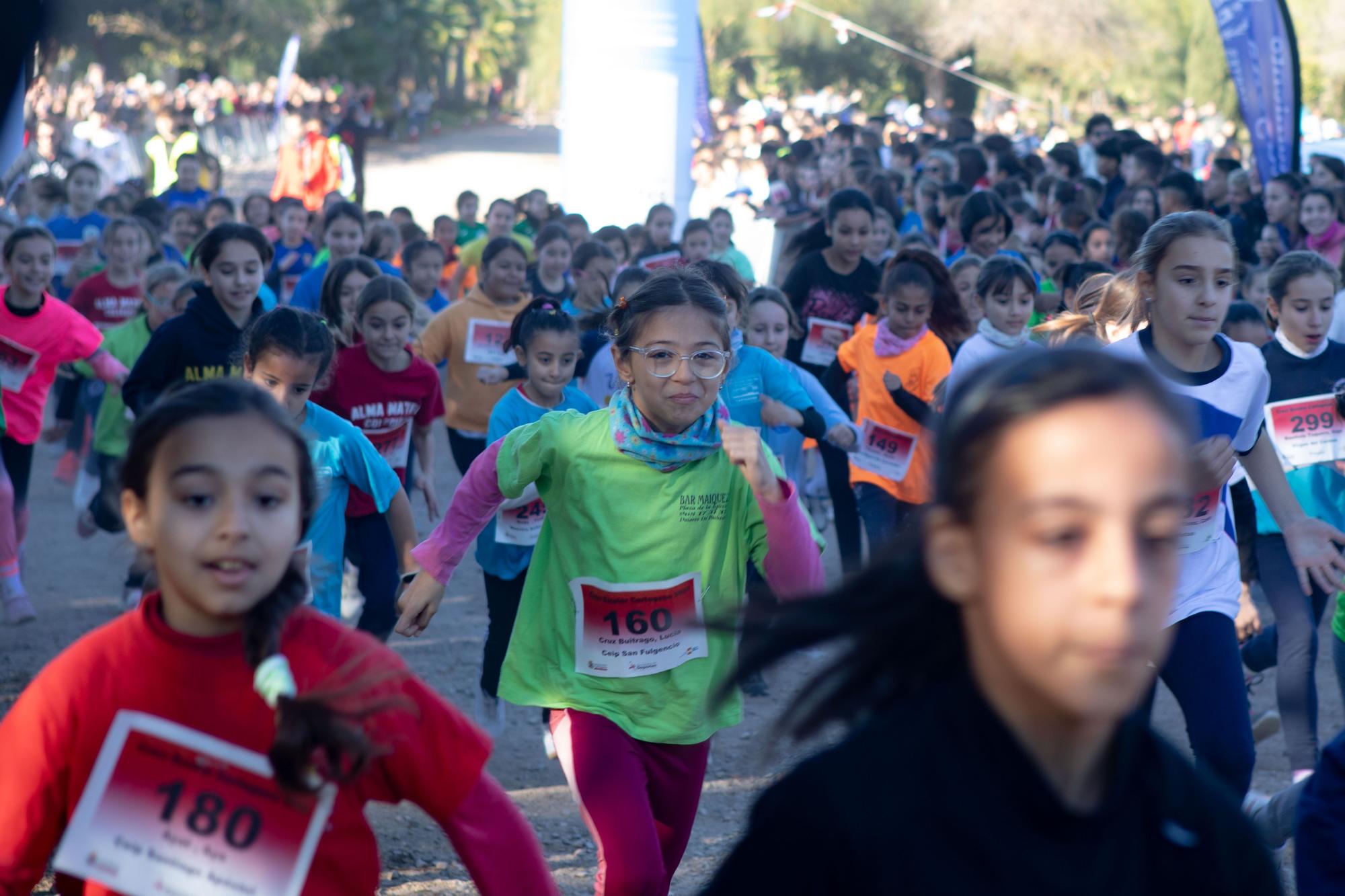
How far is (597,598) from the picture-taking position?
364 centimetres

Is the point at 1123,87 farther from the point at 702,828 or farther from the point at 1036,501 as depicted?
the point at 1036,501

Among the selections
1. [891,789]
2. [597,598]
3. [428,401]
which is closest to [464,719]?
[891,789]

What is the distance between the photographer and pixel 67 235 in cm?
1261

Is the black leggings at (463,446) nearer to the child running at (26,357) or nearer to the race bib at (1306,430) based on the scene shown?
the child running at (26,357)

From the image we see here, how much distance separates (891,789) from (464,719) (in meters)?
0.89

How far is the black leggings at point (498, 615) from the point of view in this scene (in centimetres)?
573

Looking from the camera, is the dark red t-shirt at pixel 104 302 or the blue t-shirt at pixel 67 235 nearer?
the dark red t-shirt at pixel 104 302

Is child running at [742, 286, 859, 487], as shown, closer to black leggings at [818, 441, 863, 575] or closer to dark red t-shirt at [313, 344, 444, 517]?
black leggings at [818, 441, 863, 575]

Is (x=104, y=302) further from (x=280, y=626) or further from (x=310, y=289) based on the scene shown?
(x=280, y=626)

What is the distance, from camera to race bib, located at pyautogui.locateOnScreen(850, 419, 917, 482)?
22.8ft

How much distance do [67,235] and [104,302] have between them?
3.71 meters

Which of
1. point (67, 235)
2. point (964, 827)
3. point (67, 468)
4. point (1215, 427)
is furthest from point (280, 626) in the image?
point (67, 235)

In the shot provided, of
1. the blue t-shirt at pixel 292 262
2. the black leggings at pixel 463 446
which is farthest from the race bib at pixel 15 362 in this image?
the blue t-shirt at pixel 292 262

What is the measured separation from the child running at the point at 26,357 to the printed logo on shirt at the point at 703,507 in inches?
161
